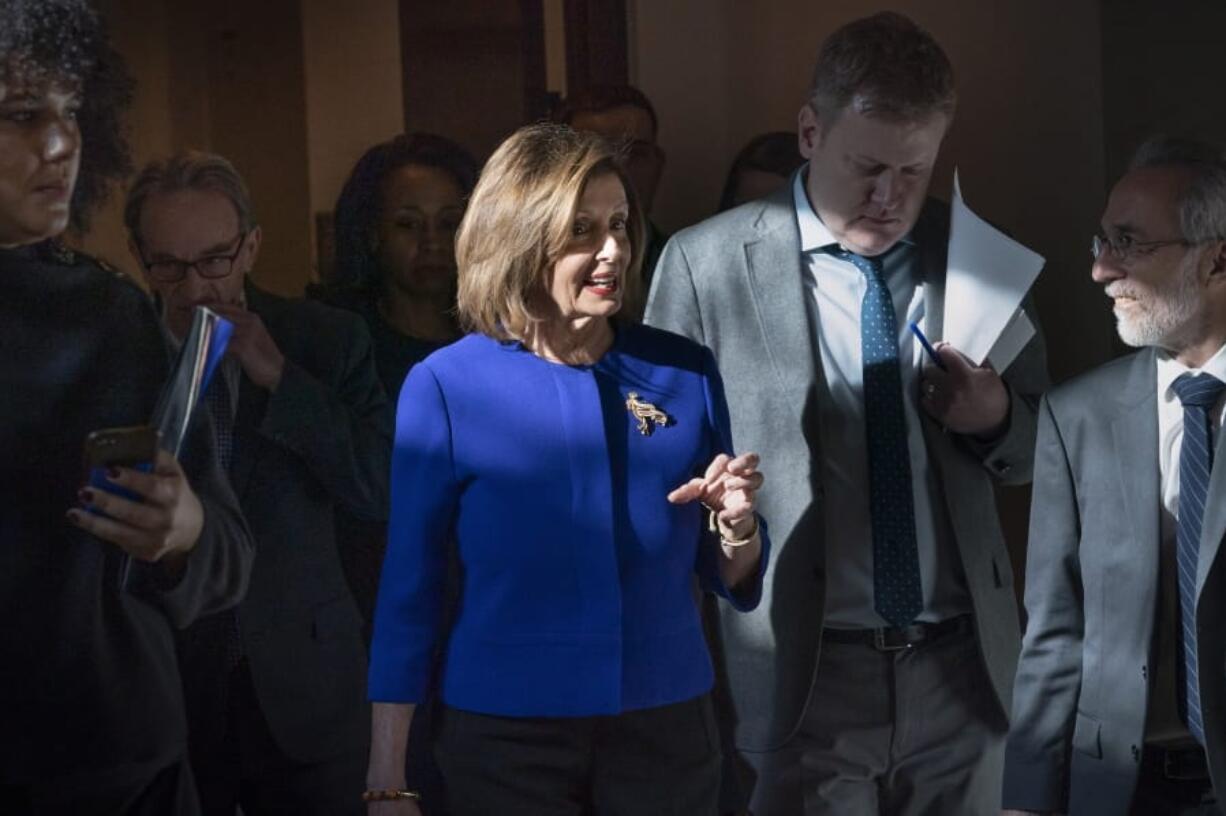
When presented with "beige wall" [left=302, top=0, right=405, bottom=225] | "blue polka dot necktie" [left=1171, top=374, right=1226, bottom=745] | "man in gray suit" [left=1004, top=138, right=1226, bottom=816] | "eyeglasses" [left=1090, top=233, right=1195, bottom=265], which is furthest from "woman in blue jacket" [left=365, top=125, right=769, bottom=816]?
"eyeglasses" [left=1090, top=233, right=1195, bottom=265]

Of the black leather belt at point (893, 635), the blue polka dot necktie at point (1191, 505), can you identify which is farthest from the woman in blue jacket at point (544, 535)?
the blue polka dot necktie at point (1191, 505)

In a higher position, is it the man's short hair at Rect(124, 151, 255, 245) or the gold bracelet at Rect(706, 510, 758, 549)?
the man's short hair at Rect(124, 151, 255, 245)

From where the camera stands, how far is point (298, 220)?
3592 mm

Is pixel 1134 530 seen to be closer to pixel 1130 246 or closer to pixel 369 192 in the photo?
pixel 1130 246

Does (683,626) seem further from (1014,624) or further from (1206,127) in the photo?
(1206,127)

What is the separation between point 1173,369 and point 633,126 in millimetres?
1335

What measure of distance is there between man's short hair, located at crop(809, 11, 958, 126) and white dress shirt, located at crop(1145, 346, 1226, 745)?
69cm

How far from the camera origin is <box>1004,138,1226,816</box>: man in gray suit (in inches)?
141

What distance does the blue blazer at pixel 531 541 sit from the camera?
314 cm

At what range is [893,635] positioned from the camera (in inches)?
150

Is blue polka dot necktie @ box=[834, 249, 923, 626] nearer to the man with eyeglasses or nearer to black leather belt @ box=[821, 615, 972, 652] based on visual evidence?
black leather belt @ box=[821, 615, 972, 652]

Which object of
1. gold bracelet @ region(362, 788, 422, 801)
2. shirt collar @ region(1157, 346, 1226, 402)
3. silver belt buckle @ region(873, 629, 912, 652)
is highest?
shirt collar @ region(1157, 346, 1226, 402)

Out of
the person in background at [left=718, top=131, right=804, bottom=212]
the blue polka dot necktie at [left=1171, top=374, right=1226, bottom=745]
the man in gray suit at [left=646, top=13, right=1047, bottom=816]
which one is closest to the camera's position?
the blue polka dot necktie at [left=1171, top=374, right=1226, bottom=745]

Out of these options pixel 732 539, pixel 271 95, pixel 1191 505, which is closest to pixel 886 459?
pixel 1191 505
